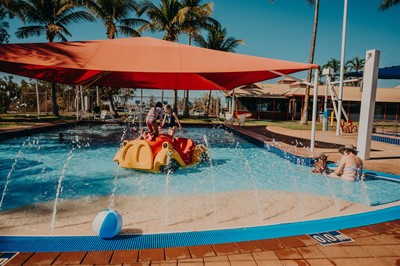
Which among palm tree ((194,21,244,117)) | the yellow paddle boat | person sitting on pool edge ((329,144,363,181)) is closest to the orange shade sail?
the yellow paddle boat

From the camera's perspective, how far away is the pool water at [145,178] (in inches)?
239

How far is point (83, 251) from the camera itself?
3029 millimetres

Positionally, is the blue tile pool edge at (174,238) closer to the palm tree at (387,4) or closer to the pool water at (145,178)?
the pool water at (145,178)

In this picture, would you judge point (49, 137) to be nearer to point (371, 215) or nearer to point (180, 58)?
point (180, 58)

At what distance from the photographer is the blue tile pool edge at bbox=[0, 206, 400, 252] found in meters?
3.12

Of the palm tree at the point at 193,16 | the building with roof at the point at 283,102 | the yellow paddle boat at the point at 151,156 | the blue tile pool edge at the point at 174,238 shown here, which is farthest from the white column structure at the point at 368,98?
the building with roof at the point at 283,102

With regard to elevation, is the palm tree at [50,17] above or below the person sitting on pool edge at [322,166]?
above

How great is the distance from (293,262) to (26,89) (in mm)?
46583

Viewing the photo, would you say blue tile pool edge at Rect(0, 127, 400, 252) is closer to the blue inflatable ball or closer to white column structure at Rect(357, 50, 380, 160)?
the blue inflatable ball

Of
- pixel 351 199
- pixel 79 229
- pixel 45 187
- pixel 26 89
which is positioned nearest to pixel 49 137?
pixel 45 187

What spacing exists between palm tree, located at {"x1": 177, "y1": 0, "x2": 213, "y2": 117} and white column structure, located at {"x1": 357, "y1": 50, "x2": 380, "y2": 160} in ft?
66.6

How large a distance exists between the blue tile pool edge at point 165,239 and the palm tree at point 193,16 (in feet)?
82.5

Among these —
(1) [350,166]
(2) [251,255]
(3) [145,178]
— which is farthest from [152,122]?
(1) [350,166]

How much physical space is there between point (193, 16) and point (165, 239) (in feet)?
87.4
